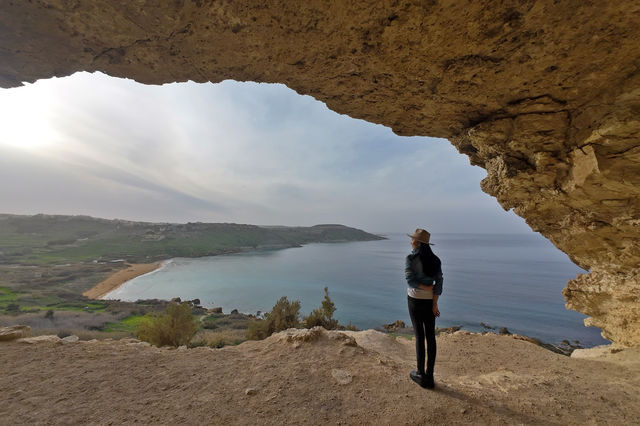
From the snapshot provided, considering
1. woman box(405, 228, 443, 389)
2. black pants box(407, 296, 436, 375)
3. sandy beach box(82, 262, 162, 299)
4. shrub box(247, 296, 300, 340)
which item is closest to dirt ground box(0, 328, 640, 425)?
woman box(405, 228, 443, 389)

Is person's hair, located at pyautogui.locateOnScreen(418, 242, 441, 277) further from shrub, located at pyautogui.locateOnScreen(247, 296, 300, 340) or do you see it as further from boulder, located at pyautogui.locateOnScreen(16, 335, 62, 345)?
shrub, located at pyautogui.locateOnScreen(247, 296, 300, 340)

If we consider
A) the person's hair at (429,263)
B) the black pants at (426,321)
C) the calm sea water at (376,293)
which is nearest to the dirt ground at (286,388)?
the black pants at (426,321)

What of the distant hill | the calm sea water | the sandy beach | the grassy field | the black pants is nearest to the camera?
the black pants

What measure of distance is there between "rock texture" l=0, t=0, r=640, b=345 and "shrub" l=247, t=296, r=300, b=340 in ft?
34.1

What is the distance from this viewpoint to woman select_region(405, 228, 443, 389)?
3832 mm

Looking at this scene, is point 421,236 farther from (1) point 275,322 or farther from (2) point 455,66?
(1) point 275,322

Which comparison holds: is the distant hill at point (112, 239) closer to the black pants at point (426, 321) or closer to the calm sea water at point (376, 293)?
the calm sea water at point (376, 293)

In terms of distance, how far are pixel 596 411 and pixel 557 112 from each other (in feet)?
17.0

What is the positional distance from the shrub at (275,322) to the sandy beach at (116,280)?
29.2 m

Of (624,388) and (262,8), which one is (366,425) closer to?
(624,388)

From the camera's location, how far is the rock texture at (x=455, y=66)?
3.82 meters

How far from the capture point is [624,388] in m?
4.38

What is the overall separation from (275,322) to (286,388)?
9094 mm

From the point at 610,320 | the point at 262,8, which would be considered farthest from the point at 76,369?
the point at 610,320
